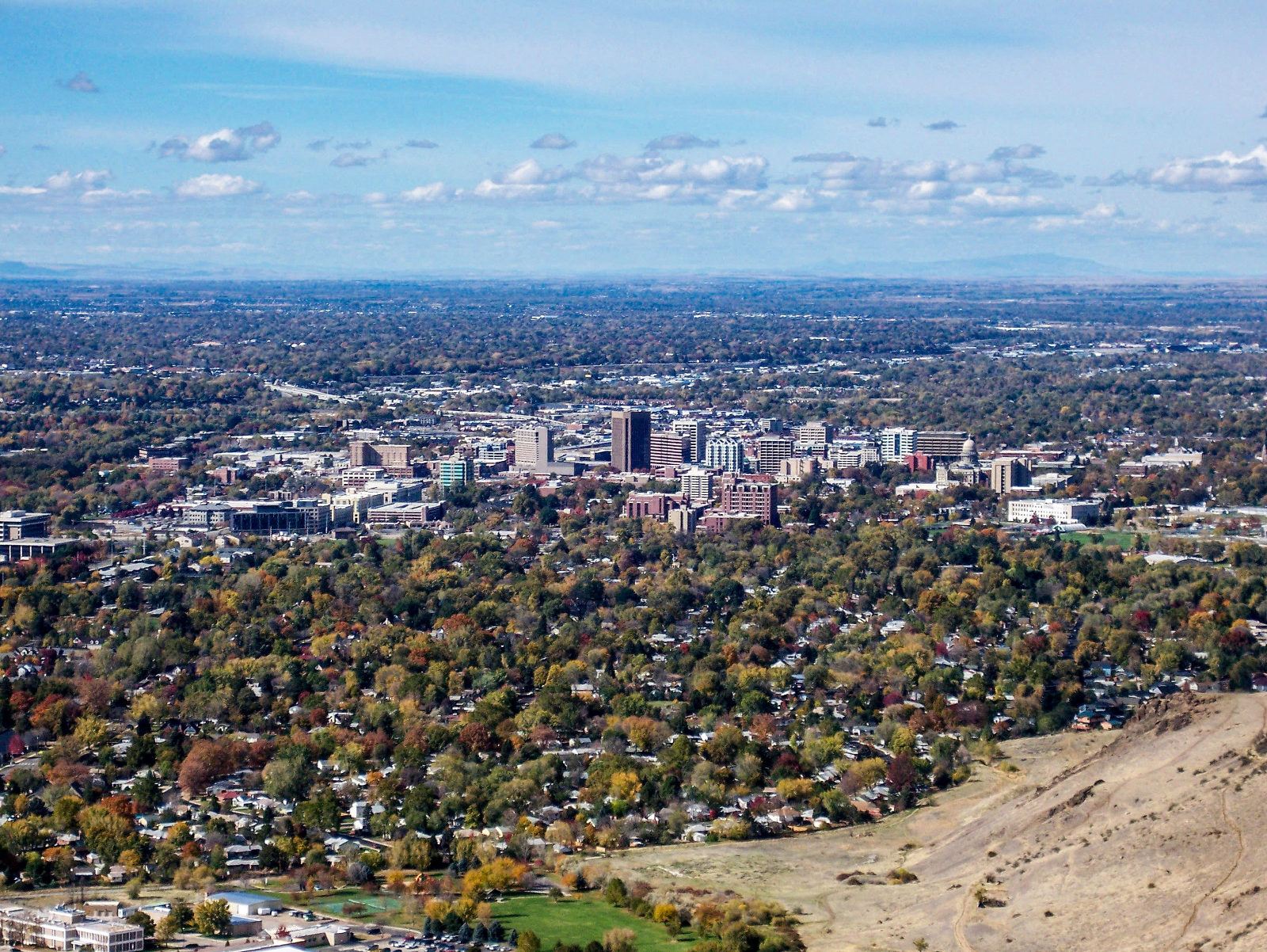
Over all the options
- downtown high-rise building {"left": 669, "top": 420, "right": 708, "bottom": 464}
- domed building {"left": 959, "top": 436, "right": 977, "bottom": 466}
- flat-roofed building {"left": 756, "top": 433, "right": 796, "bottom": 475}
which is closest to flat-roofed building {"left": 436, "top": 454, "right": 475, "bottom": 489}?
downtown high-rise building {"left": 669, "top": 420, "right": 708, "bottom": 464}

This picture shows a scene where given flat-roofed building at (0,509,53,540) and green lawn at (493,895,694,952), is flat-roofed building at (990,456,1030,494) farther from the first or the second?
green lawn at (493,895,694,952)

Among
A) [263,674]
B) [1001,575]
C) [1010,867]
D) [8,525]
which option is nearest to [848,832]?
[1010,867]

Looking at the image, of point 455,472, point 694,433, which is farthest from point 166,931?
point 694,433

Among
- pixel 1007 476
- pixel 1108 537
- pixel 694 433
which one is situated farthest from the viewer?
pixel 694 433

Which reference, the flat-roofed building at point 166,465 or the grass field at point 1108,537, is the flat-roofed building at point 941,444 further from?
the flat-roofed building at point 166,465

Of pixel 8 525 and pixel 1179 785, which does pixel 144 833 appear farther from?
pixel 8 525

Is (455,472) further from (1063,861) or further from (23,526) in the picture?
(1063,861)
